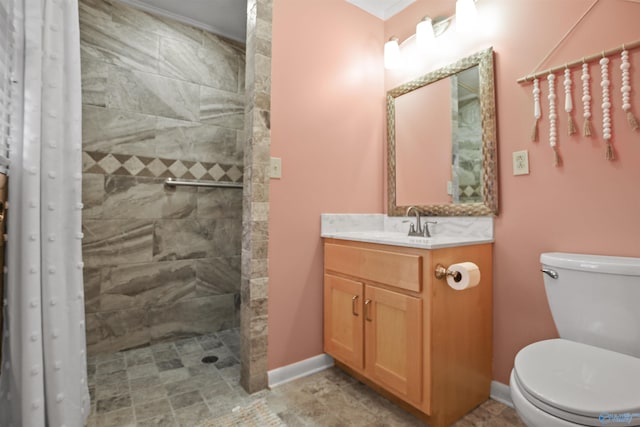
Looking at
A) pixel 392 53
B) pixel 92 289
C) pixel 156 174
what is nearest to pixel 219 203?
pixel 156 174

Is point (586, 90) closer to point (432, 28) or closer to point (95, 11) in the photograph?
point (432, 28)

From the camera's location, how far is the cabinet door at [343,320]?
1638 mm

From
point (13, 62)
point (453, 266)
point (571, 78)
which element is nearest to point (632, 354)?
point (453, 266)

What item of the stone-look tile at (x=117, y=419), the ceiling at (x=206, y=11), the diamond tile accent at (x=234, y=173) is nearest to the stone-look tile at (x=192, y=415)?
the stone-look tile at (x=117, y=419)

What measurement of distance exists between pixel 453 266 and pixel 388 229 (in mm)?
857

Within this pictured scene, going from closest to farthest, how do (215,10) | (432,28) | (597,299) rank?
(597,299) → (432,28) → (215,10)

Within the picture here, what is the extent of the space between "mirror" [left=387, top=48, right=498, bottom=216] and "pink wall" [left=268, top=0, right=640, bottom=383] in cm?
7

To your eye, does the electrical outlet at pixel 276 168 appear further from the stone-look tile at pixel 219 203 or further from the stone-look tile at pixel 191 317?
the stone-look tile at pixel 191 317

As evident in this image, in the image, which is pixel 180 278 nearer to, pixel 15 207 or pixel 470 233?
pixel 15 207

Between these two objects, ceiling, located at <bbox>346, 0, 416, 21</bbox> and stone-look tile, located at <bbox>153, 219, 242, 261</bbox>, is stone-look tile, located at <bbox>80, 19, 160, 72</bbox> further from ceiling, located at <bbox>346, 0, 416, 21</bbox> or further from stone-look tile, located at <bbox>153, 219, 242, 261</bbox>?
ceiling, located at <bbox>346, 0, 416, 21</bbox>

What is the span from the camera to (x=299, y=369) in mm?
1795

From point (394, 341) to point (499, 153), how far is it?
107cm

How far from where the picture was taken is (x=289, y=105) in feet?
5.88

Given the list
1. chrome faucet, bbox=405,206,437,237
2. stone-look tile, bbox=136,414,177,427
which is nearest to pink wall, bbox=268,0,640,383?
chrome faucet, bbox=405,206,437,237
